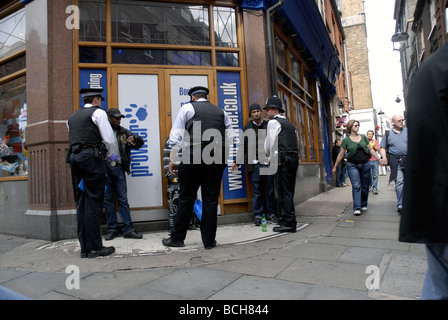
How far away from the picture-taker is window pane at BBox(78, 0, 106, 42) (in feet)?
16.4

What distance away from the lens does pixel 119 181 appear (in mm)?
4574

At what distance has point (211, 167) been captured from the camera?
3.75 meters

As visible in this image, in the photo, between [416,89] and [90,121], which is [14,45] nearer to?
[90,121]

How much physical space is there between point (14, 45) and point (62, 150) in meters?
2.49

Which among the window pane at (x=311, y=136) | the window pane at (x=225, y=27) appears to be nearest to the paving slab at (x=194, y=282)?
the window pane at (x=225, y=27)

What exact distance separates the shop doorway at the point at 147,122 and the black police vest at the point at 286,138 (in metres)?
1.83

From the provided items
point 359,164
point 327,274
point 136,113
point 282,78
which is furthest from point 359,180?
point 136,113

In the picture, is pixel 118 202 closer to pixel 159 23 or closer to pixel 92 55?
pixel 92 55

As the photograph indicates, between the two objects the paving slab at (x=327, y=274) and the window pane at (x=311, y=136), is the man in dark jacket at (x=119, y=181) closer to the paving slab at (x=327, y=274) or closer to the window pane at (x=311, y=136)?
the paving slab at (x=327, y=274)

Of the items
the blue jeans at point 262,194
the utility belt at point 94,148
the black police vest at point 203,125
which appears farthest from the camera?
the blue jeans at point 262,194

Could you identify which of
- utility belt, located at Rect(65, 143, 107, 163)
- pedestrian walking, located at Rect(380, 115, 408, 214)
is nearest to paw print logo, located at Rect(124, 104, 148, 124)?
utility belt, located at Rect(65, 143, 107, 163)

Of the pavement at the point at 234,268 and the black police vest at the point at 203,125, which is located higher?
the black police vest at the point at 203,125

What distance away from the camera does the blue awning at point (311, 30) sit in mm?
6856
